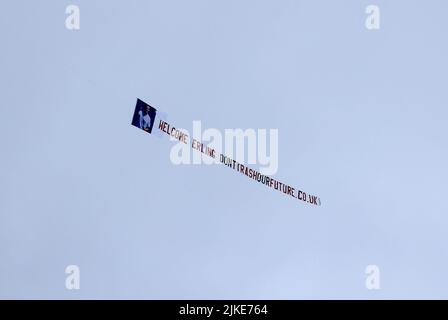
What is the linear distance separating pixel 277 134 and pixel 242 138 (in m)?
0.96

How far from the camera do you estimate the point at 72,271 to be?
73.0 feet

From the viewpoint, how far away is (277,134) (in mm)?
22953
